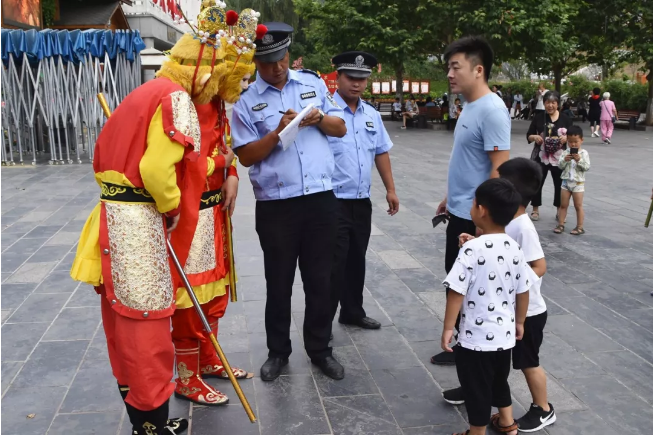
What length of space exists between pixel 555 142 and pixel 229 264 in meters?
5.03

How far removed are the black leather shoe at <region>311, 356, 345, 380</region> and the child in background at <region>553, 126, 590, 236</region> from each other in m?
4.26

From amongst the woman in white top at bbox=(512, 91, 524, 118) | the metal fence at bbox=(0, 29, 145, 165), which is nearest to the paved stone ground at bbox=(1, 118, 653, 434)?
the metal fence at bbox=(0, 29, 145, 165)

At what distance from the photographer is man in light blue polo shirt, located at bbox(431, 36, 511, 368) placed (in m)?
3.22

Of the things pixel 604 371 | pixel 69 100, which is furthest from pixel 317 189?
pixel 69 100

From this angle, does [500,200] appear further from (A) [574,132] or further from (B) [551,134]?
(B) [551,134]

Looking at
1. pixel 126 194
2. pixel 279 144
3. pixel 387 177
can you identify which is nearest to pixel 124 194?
pixel 126 194

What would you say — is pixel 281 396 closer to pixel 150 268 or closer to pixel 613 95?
pixel 150 268

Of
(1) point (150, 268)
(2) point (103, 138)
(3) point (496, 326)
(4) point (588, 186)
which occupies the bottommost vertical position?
(4) point (588, 186)

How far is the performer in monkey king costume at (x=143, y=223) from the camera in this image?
2.41 metres

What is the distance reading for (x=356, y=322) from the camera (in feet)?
14.0

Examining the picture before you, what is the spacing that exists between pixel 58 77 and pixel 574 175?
891cm

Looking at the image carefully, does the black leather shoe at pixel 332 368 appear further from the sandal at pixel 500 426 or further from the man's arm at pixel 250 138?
the man's arm at pixel 250 138

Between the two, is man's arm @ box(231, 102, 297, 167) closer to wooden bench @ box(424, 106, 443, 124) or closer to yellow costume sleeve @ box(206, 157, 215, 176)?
yellow costume sleeve @ box(206, 157, 215, 176)

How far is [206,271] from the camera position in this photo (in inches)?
120
